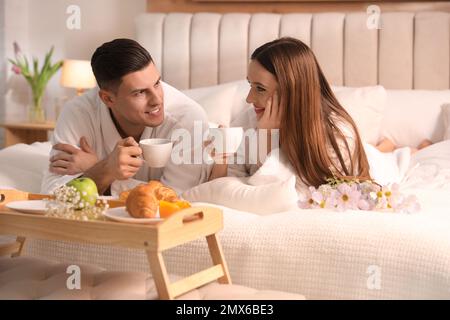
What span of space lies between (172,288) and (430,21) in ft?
8.62

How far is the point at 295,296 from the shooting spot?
1742 mm

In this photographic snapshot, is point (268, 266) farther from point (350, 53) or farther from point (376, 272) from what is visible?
point (350, 53)

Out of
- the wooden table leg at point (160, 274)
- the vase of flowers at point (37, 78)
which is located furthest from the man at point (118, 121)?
the vase of flowers at point (37, 78)

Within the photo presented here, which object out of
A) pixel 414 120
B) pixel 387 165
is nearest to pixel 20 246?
pixel 387 165

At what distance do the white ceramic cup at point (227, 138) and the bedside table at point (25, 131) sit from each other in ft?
8.00

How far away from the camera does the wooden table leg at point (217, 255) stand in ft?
6.20

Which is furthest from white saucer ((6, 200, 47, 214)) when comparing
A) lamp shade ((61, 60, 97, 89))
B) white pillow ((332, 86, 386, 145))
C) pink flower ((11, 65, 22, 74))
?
pink flower ((11, 65, 22, 74))

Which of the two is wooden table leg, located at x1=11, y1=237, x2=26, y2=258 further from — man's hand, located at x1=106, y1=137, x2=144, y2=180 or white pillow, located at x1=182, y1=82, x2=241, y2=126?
white pillow, located at x1=182, y1=82, x2=241, y2=126

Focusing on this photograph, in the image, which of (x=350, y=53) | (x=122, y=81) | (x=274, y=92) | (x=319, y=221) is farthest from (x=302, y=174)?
(x=350, y=53)

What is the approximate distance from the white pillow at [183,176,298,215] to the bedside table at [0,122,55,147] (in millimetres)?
2428

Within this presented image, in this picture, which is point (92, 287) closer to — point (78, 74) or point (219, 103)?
point (219, 103)

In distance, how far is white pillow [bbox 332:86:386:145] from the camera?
3.44m

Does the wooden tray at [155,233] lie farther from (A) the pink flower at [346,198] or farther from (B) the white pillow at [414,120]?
(B) the white pillow at [414,120]

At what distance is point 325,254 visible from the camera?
199 cm
